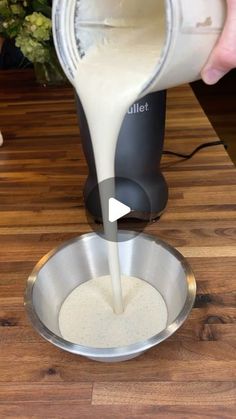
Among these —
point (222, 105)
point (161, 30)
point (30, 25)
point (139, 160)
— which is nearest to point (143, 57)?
point (161, 30)

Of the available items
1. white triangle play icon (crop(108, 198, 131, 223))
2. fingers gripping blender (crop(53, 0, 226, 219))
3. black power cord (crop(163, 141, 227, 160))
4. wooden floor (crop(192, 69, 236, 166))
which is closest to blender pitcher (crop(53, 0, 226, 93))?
fingers gripping blender (crop(53, 0, 226, 219))

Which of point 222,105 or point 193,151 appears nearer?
point 193,151

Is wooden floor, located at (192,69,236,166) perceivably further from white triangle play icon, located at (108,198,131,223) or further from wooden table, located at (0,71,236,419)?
Result: white triangle play icon, located at (108,198,131,223)

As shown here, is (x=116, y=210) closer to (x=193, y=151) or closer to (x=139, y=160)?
(x=139, y=160)

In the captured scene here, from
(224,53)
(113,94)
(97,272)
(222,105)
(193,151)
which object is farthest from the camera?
(222,105)

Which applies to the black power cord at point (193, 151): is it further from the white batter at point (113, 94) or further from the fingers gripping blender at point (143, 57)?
the white batter at point (113, 94)

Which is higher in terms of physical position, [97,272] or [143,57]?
[143,57]

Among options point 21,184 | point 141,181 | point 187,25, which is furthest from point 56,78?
point 187,25

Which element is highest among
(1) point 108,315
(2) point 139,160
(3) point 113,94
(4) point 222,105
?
(3) point 113,94
